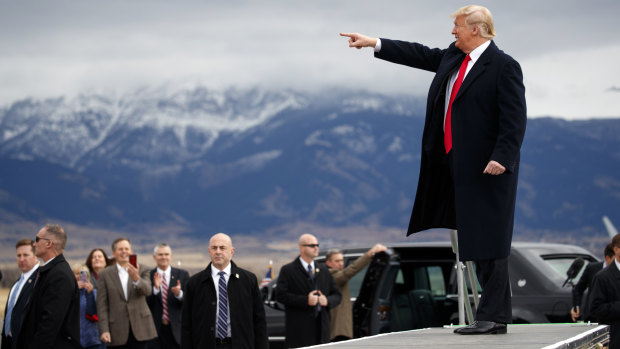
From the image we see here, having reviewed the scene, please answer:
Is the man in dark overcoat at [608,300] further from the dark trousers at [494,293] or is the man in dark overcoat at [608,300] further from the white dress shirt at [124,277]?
the white dress shirt at [124,277]

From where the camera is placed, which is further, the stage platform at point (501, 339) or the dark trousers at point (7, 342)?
the dark trousers at point (7, 342)

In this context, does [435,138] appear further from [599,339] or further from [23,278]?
[23,278]

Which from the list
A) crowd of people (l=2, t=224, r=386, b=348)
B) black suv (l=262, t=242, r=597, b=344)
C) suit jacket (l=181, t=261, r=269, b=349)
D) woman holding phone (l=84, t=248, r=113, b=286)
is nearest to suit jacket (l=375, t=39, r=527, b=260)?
suit jacket (l=181, t=261, r=269, b=349)

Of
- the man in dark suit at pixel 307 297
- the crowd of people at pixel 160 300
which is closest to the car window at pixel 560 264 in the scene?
the crowd of people at pixel 160 300

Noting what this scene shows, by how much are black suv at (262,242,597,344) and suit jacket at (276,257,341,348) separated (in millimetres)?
531

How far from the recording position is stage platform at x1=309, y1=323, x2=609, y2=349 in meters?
4.44

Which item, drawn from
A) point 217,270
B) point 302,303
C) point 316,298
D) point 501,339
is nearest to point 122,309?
point 302,303

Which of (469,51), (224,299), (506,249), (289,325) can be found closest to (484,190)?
(506,249)

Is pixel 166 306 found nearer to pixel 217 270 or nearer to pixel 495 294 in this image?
pixel 217 270

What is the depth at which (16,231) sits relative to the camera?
19975cm

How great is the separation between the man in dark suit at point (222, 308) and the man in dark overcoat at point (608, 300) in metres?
2.84

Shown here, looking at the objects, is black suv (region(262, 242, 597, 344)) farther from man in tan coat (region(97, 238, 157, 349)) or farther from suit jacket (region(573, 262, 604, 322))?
man in tan coat (region(97, 238, 157, 349))

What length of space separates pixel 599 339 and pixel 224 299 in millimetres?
3741

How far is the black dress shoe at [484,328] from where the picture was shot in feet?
17.2
